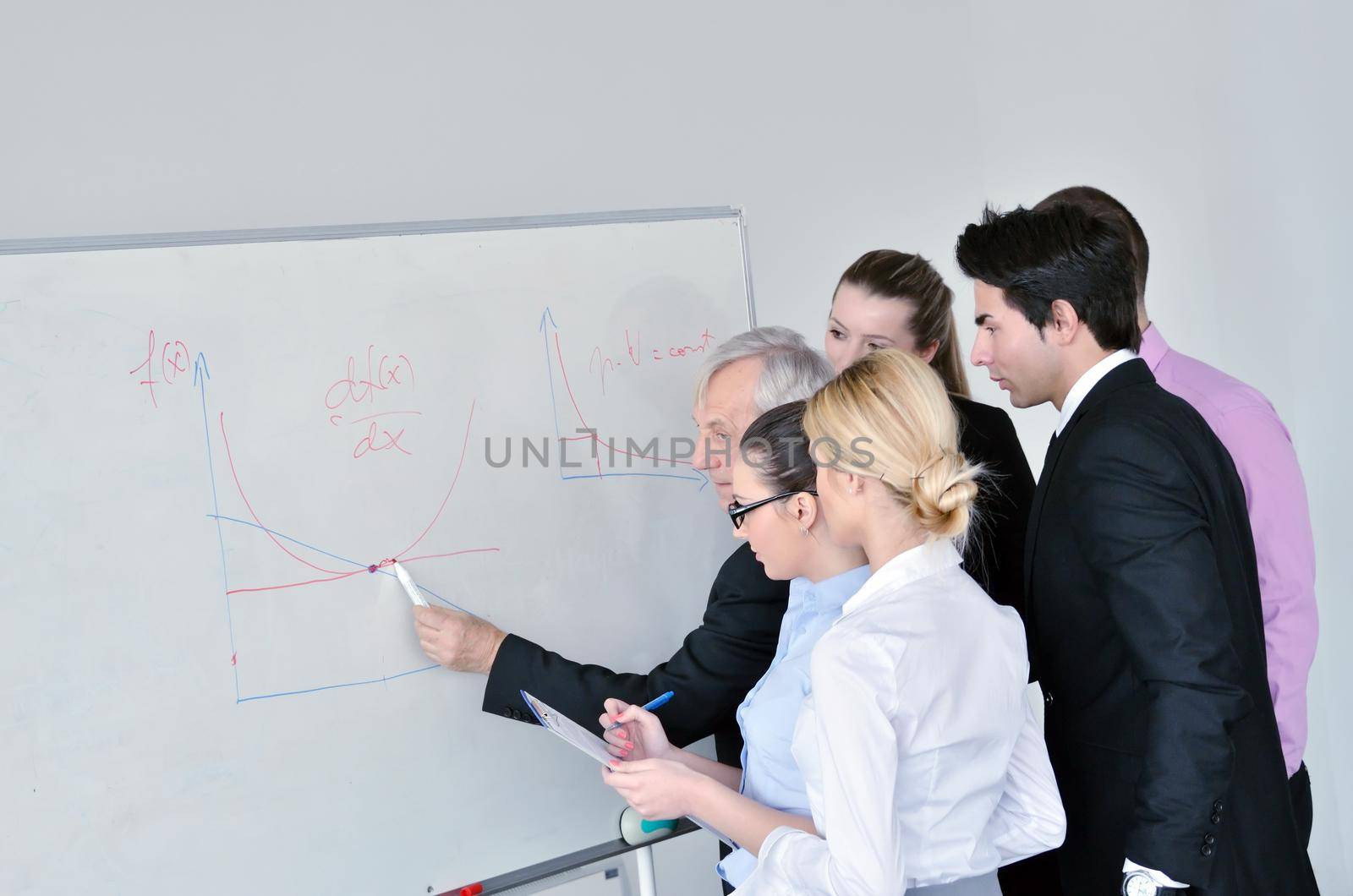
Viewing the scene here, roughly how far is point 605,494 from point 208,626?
2.36 feet

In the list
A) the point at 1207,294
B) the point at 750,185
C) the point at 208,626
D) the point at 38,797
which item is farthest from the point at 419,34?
the point at 1207,294

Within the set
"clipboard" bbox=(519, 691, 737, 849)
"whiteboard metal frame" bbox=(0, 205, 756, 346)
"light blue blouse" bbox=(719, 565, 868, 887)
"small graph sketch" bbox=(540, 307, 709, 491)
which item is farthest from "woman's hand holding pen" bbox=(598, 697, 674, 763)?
"whiteboard metal frame" bbox=(0, 205, 756, 346)

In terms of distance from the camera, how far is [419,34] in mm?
2824

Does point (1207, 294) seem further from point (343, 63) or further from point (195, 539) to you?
point (195, 539)

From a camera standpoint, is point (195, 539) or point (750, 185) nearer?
point (195, 539)

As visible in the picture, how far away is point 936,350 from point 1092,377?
726mm

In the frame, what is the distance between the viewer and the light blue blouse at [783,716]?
4.52ft

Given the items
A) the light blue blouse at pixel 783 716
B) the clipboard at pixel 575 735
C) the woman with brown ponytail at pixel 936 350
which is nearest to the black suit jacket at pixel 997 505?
the woman with brown ponytail at pixel 936 350

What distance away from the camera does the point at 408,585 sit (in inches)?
70.6

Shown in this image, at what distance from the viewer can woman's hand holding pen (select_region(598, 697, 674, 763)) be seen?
1.61 metres

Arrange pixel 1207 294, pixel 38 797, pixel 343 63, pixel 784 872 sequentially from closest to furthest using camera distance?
1. pixel 784 872
2. pixel 38 797
3. pixel 343 63
4. pixel 1207 294

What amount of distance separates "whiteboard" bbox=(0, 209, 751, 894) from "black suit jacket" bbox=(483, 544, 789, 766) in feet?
0.32

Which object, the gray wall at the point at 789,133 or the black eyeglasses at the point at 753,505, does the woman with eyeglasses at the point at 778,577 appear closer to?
the black eyeglasses at the point at 753,505

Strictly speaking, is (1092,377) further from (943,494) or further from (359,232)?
(359,232)
